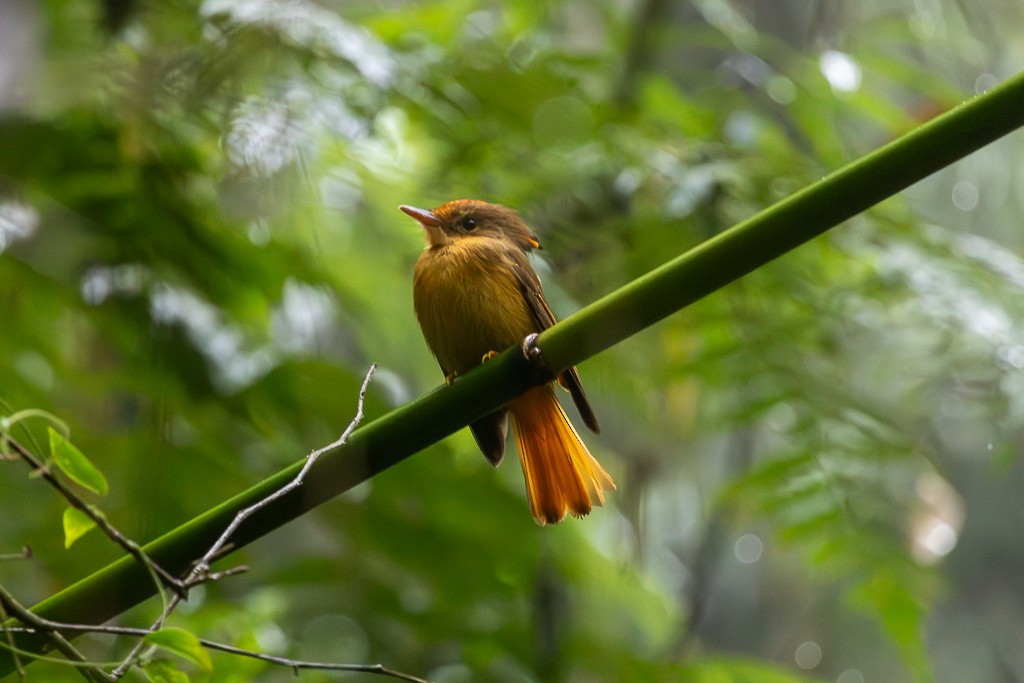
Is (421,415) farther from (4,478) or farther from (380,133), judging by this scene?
(380,133)

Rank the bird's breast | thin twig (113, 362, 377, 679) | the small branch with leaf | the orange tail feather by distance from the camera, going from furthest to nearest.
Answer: the bird's breast → the orange tail feather → thin twig (113, 362, 377, 679) → the small branch with leaf

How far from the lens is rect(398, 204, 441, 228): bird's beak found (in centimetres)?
234

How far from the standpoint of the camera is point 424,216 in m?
2.38

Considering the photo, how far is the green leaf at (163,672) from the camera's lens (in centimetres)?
105

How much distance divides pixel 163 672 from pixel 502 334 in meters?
1.23

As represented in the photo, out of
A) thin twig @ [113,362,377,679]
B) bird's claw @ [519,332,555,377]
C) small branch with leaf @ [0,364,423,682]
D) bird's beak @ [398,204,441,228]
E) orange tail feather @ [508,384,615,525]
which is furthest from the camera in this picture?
bird's beak @ [398,204,441,228]

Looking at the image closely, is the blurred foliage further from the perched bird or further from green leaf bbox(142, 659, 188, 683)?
green leaf bbox(142, 659, 188, 683)

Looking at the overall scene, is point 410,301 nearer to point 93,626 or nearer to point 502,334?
point 502,334

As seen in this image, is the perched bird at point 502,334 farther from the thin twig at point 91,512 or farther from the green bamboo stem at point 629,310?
the thin twig at point 91,512

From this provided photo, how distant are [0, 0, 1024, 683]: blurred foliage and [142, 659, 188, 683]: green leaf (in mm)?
1004

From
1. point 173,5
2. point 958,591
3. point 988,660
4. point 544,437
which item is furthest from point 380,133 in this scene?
point 988,660

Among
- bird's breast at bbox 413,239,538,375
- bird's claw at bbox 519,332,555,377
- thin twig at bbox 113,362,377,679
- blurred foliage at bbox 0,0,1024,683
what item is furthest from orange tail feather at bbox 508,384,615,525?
thin twig at bbox 113,362,377,679

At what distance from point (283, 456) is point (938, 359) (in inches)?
65.0

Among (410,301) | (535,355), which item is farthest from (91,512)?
(410,301)
